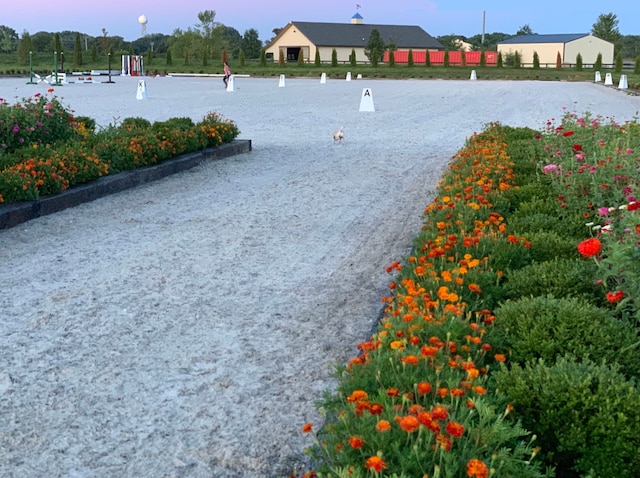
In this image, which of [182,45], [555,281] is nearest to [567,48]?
[182,45]

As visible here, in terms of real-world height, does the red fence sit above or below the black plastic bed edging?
above

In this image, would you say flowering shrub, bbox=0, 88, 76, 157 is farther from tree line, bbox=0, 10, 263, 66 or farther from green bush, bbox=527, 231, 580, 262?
tree line, bbox=0, 10, 263, 66

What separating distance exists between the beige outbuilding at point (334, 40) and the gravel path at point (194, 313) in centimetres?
7516

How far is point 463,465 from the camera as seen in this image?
2.39 m

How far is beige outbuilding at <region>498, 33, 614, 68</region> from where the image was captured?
266 ft

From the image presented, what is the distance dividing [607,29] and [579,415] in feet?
318

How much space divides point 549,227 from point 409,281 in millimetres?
1948

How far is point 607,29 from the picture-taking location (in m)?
90.3

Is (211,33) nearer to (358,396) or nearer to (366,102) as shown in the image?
(366,102)

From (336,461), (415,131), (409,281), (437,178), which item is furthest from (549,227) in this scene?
(415,131)

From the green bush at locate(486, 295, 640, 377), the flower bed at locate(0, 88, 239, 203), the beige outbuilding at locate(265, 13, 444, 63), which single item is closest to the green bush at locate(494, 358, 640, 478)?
the green bush at locate(486, 295, 640, 377)

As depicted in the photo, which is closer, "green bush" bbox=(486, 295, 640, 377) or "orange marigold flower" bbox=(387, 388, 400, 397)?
"orange marigold flower" bbox=(387, 388, 400, 397)

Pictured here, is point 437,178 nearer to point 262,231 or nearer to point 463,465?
point 262,231

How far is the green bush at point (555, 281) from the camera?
13.8 feet
